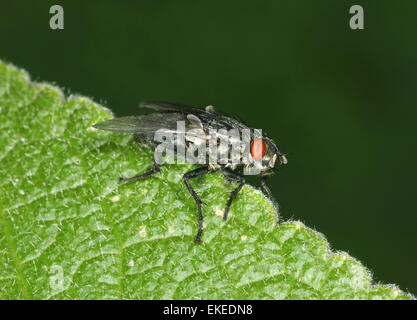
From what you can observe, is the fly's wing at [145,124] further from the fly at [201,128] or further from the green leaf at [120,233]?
the green leaf at [120,233]

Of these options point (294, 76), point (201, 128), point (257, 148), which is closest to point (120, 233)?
point (201, 128)

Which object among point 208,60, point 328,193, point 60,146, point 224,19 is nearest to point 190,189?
point 60,146

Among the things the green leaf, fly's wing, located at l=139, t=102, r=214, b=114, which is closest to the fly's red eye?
the green leaf

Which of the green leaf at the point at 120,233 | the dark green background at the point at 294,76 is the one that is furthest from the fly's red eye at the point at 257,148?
the dark green background at the point at 294,76

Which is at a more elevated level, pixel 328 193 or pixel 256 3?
pixel 256 3

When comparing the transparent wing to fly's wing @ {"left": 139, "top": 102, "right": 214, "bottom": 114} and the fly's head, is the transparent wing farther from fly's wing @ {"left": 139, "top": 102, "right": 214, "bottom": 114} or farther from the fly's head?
the fly's head

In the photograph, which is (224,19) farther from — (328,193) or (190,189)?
(190,189)

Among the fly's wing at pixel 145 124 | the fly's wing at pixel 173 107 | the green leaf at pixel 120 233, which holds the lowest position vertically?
the green leaf at pixel 120 233
